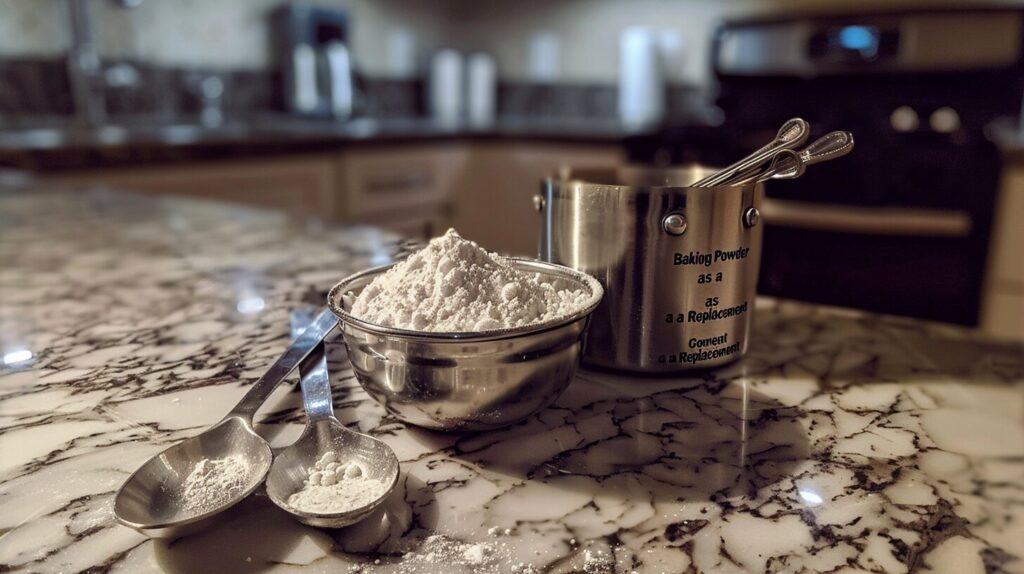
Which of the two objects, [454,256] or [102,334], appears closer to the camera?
[454,256]

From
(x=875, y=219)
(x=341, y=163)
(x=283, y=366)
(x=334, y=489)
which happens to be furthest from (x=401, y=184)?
(x=334, y=489)

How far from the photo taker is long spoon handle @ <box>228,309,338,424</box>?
375 millimetres

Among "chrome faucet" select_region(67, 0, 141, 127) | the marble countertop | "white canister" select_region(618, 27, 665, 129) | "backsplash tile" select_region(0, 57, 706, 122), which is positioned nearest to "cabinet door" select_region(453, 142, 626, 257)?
"white canister" select_region(618, 27, 665, 129)

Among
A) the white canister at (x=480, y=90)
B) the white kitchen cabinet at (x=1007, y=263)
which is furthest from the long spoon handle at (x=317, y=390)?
the white canister at (x=480, y=90)

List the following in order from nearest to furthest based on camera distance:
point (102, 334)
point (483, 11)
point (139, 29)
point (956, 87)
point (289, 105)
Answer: point (102, 334)
point (956, 87)
point (139, 29)
point (289, 105)
point (483, 11)

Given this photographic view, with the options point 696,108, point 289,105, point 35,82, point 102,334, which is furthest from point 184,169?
point 696,108

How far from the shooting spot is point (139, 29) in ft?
7.29

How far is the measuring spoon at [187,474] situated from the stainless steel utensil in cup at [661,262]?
193 mm

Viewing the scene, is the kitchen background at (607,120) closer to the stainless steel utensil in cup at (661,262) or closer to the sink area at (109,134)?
the sink area at (109,134)

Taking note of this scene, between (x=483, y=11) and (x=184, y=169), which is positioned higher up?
(x=483, y=11)

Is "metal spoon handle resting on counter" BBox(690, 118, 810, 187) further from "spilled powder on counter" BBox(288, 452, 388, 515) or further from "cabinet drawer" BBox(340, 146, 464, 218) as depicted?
"cabinet drawer" BBox(340, 146, 464, 218)

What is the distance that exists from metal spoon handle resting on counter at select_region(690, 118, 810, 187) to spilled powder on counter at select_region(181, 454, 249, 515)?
11.3 inches

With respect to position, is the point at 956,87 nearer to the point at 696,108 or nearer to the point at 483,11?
the point at 696,108

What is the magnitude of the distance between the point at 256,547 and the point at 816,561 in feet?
0.73
